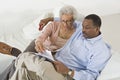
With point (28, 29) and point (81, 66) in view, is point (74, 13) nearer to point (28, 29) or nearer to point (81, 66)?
point (81, 66)

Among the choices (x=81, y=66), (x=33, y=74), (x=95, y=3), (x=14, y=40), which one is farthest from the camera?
(x=95, y=3)

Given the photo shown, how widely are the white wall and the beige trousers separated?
784 mm

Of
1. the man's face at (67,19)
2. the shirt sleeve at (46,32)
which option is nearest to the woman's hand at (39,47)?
the shirt sleeve at (46,32)

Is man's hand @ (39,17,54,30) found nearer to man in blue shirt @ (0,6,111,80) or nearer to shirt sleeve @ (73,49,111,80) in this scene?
man in blue shirt @ (0,6,111,80)

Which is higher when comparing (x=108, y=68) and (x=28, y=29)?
(x=28, y=29)

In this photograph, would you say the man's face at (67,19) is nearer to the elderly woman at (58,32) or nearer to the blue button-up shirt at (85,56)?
the elderly woman at (58,32)

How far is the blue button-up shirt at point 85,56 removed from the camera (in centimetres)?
180

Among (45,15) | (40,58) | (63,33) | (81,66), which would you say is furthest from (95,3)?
(40,58)

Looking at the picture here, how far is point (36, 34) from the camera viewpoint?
2.45 m

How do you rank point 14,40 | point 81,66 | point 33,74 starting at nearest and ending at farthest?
point 33,74 → point 81,66 → point 14,40

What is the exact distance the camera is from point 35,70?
5.71 feet

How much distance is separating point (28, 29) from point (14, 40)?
6.8 inches

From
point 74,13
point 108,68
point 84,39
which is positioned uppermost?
point 74,13

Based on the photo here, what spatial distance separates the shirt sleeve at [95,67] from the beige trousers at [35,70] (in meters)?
0.13
